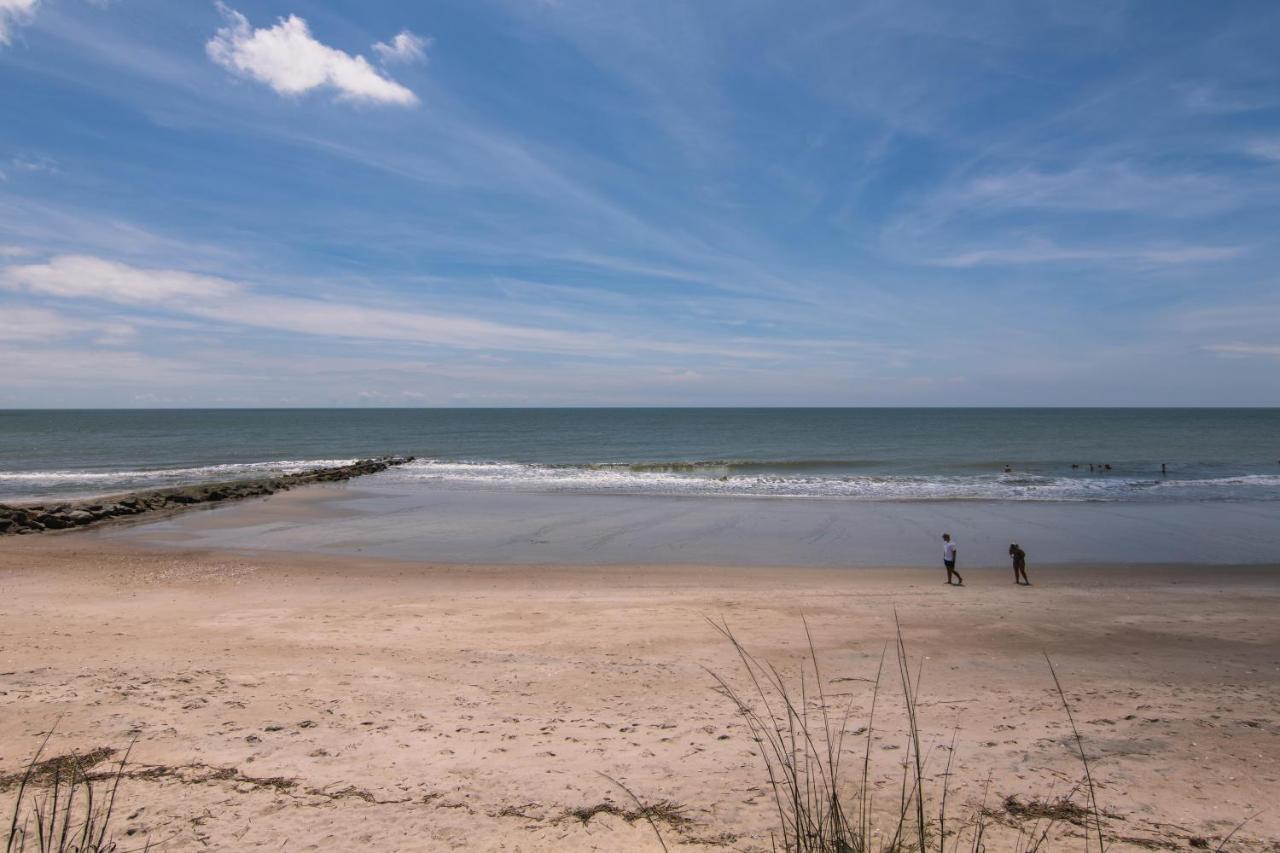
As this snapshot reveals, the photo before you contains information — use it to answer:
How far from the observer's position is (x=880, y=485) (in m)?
34.6

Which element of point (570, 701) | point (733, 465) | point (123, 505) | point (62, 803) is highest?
point (733, 465)

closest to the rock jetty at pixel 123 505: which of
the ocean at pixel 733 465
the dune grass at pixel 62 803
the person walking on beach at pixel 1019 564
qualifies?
the ocean at pixel 733 465

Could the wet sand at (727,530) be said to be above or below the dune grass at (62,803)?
below

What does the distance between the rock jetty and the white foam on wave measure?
768 centimetres

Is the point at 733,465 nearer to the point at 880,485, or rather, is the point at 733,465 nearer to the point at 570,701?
the point at 880,485

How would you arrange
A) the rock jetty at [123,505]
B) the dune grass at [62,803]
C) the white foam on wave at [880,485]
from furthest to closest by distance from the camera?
the white foam on wave at [880,485] < the rock jetty at [123,505] < the dune grass at [62,803]

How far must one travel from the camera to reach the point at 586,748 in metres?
6.58

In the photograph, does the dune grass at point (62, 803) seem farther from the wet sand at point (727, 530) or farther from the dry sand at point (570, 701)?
the wet sand at point (727, 530)

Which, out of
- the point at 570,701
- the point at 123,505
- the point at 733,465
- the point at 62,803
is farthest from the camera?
the point at 733,465

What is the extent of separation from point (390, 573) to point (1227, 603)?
1682 centimetres

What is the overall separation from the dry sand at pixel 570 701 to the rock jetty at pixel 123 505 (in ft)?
31.4

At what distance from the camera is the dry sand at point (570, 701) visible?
214 inches

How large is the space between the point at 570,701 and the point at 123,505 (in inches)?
986

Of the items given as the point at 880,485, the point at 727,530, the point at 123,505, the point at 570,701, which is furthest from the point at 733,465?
the point at 570,701
